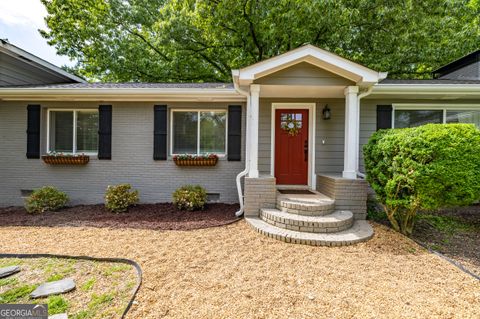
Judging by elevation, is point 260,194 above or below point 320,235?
above

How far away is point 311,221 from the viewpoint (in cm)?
362

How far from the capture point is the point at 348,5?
9031mm

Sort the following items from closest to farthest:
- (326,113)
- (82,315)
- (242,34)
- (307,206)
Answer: (82,315) < (307,206) < (326,113) < (242,34)

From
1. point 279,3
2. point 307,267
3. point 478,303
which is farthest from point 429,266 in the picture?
point 279,3

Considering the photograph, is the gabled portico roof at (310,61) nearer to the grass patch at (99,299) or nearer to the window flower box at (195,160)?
the window flower box at (195,160)

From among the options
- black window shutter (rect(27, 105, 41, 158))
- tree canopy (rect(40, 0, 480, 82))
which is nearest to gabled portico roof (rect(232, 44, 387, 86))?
black window shutter (rect(27, 105, 41, 158))

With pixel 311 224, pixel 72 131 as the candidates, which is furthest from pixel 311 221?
pixel 72 131

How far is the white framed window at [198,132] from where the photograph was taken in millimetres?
5590

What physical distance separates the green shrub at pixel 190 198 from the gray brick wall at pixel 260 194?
117 cm

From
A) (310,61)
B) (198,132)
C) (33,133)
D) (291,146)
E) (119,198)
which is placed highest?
(310,61)

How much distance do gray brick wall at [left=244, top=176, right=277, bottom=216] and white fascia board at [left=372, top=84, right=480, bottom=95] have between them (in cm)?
314

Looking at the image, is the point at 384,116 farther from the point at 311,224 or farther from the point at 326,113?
the point at 311,224

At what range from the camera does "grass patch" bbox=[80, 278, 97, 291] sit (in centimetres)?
231

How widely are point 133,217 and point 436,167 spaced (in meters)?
5.20
